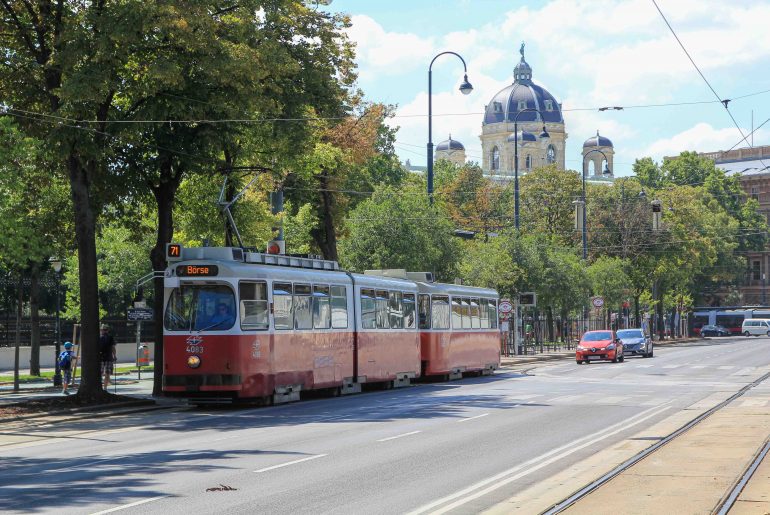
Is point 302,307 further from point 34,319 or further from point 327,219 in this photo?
point 327,219

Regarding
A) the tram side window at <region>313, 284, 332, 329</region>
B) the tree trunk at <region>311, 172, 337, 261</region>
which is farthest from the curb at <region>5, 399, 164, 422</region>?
the tree trunk at <region>311, 172, 337, 261</region>

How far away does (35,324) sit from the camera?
139 ft

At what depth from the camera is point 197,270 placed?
26875 mm

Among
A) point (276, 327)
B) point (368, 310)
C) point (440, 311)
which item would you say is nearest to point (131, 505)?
point (276, 327)

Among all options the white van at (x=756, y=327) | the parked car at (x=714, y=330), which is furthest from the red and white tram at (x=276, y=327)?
the white van at (x=756, y=327)

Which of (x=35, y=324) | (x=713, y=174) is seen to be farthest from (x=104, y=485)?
(x=713, y=174)

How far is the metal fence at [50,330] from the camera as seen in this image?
48.6m

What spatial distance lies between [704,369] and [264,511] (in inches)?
1507

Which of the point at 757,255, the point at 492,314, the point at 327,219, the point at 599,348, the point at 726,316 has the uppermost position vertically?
the point at 757,255

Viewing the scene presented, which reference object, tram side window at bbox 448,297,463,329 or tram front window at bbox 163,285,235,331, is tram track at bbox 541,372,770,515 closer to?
tram front window at bbox 163,285,235,331

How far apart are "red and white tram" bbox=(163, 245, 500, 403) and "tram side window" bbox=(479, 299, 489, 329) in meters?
6.79

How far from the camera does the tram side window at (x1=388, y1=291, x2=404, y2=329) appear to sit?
117 feet

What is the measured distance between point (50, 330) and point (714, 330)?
273ft

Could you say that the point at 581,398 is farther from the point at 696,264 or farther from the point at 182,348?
the point at 696,264
